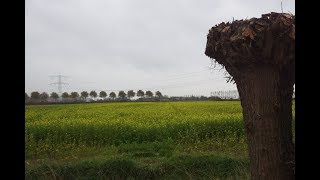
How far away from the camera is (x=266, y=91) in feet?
10.4

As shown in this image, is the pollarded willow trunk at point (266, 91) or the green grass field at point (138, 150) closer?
the pollarded willow trunk at point (266, 91)

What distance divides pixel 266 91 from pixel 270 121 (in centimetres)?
24

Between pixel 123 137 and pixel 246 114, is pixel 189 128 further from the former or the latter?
pixel 246 114

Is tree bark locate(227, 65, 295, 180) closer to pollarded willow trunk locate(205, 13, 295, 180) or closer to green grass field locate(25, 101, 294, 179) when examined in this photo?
pollarded willow trunk locate(205, 13, 295, 180)

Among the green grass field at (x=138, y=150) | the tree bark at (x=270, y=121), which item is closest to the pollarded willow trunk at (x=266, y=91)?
the tree bark at (x=270, y=121)

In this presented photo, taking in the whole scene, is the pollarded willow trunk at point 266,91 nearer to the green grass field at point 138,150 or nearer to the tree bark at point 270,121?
the tree bark at point 270,121

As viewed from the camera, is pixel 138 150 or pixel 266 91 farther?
pixel 138 150

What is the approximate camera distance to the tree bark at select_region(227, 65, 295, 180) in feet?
10.3

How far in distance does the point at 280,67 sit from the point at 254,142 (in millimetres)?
645

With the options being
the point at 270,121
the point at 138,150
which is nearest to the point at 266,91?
the point at 270,121

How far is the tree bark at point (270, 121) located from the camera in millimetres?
3148

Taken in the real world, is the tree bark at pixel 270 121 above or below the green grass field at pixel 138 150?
above

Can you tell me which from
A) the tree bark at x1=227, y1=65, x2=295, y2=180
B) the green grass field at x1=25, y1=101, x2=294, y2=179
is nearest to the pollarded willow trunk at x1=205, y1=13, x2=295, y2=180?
the tree bark at x1=227, y1=65, x2=295, y2=180

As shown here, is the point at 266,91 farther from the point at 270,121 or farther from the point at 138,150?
the point at 138,150
